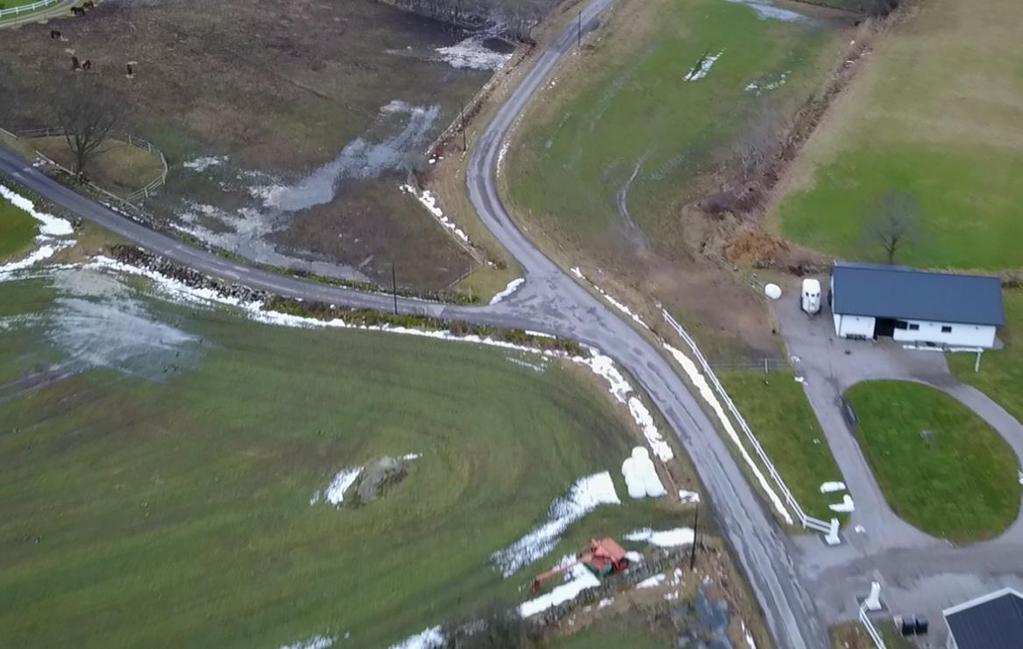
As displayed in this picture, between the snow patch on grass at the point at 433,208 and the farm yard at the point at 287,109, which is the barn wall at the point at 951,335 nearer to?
the farm yard at the point at 287,109

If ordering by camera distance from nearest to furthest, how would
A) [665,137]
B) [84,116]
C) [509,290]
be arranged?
1. [509,290]
2. [84,116]
3. [665,137]

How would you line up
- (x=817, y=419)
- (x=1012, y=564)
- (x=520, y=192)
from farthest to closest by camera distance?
(x=520, y=192), (x=817, y=419), (x=1012, y=564)

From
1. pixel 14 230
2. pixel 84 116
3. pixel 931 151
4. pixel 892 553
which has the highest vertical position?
pixel 84 116

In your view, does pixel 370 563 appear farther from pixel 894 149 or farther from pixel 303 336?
pixel 894 149

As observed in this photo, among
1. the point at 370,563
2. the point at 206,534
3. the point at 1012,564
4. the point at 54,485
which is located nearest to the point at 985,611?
the point at 1012,564

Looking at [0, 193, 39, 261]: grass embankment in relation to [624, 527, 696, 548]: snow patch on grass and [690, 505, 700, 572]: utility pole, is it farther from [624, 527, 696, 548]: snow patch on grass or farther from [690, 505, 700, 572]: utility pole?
[690, 505, 700, 572]: utility pole

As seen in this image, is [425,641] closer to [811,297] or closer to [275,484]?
[275,484]

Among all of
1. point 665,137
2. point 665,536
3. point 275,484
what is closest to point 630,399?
point 665,536
